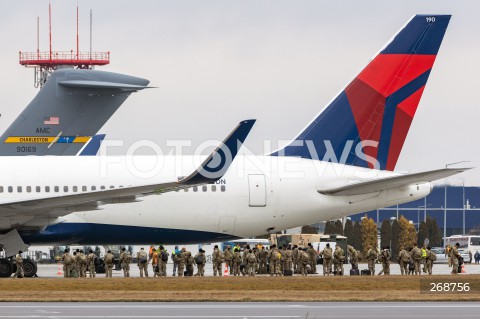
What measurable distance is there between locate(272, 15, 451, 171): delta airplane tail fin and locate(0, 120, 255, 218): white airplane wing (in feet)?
17.6

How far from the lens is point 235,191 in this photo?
4256cm

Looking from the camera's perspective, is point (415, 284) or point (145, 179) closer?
point (415, 284)

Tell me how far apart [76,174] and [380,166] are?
11.1 meters

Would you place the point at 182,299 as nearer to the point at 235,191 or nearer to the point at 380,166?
the point at 235,191

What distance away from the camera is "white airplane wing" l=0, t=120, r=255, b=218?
36906 mm

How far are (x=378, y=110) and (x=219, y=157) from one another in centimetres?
785

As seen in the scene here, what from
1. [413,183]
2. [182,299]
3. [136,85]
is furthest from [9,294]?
[136,85]

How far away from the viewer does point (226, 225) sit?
42812 millimetres

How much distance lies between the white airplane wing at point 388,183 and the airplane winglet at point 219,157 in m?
5.32

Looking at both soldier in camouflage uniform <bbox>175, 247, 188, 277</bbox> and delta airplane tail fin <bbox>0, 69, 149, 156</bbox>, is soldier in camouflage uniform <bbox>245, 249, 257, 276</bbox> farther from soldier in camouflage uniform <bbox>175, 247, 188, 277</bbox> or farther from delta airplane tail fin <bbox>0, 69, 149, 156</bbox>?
delta airplane tail fin <bbox>0, 69, 149, 156</bbox>

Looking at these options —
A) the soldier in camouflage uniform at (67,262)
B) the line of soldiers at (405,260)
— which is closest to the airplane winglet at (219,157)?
the soldier in camouflage uniform at (67,262)
